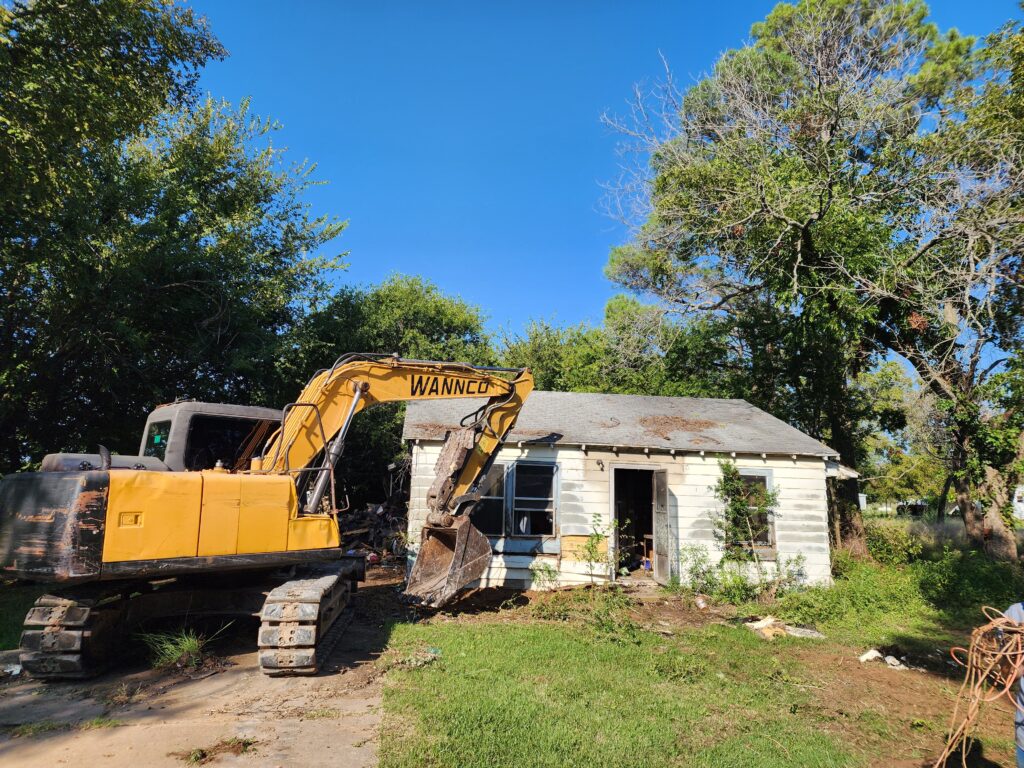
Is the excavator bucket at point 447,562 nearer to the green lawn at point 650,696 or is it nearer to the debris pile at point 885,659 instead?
the green lawn at point 650,696

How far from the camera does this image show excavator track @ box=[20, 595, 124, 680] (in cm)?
A: 601

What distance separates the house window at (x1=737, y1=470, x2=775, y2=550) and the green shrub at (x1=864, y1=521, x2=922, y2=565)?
4976 mm

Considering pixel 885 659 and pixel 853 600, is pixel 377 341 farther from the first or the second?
pixel 885 659

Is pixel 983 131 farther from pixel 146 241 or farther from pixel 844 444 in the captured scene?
pixel 146 241

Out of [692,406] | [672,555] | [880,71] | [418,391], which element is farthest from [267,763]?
[880,71]

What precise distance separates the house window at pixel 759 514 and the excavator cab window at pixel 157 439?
33.4 ft

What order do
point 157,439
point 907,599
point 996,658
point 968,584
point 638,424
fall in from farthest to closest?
point 638,424 < point 968,584 < point 907,599 < point 157,439 < point 996,658

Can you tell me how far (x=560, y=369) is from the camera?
22.9 metres

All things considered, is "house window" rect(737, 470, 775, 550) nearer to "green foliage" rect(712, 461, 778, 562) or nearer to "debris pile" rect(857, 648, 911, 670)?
"green foliage" rect(712, 461, 778, 562)

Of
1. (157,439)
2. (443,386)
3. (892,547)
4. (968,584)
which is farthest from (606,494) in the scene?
(892,547)

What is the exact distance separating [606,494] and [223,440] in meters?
7.16

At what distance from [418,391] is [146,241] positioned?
352 inches

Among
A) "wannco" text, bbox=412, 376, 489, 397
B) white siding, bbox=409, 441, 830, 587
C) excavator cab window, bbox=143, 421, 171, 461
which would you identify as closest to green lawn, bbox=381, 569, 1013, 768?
white siding, bbox=409, 441, 830, 587

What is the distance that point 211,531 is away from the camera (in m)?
5.96
